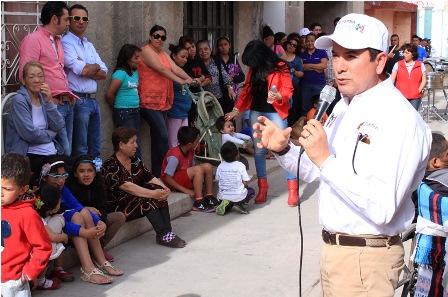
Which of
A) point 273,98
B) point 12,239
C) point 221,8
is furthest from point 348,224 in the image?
point 221,8

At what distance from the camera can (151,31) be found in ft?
27.4

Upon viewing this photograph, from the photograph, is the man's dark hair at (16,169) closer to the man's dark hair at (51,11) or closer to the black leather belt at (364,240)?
the black leather belt at (364,240)

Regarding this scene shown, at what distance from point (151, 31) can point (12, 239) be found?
445 centimetres

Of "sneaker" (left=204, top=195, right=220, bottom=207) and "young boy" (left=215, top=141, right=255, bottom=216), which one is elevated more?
"young boy" (left=215, top=141, right=255, bottom=216)

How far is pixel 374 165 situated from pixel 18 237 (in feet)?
7.53

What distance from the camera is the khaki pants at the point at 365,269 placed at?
3195mm

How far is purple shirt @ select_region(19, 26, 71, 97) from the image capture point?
6555 mm

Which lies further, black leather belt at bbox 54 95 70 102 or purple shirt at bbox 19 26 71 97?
black leather belt at bbox 54 95 70 102

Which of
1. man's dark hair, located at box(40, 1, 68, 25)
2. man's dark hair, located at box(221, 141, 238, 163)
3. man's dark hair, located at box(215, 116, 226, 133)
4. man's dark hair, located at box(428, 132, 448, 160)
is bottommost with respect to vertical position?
man's dark hair, located at box(221, 141, 238, 163)

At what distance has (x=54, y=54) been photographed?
6707 mm

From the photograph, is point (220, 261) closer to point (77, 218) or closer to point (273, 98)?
point (77, 218)

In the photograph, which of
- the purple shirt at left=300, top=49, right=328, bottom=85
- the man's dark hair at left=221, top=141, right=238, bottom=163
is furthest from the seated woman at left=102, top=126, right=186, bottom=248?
the purple shirt at left=300, top=49, right=328, bottom=85

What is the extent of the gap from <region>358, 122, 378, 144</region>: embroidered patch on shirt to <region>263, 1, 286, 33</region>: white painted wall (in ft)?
34.4

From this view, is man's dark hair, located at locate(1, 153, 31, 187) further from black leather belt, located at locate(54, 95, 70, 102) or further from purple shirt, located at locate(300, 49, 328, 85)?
purple shirt, located at locate(300, 49, 328, 85)
